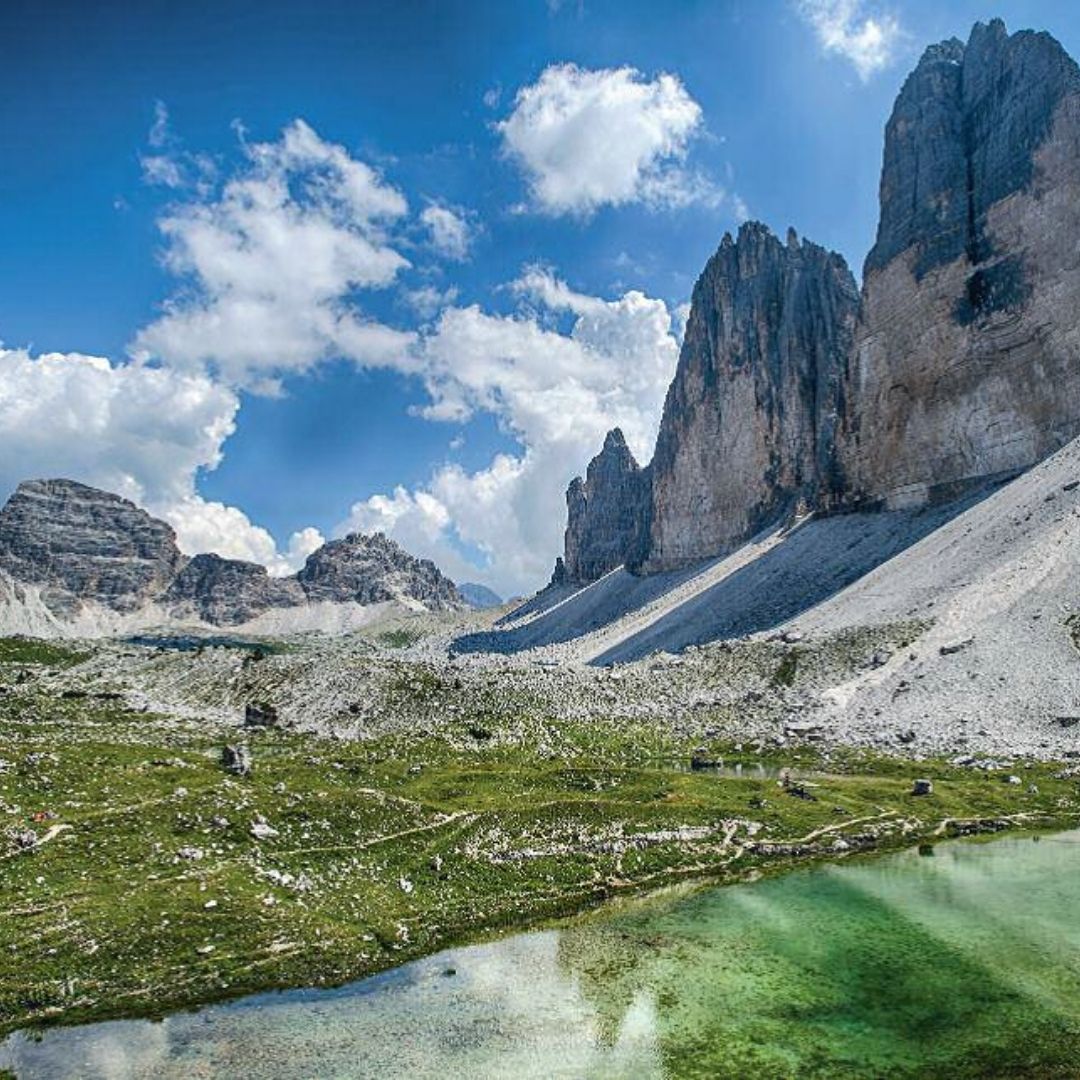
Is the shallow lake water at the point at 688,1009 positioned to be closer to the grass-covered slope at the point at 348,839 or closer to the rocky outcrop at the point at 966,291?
the grass-covered slope at the point at 348,839

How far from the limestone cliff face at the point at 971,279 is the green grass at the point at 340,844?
7652 cm

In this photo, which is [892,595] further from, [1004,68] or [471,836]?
[1004,68]

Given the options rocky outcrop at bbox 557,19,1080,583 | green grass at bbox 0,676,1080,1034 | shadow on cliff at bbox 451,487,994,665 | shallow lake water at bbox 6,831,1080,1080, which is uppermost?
rocky outcrop at bbox 557,19,1080,583

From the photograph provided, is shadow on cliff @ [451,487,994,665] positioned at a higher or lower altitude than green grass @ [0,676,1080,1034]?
higher

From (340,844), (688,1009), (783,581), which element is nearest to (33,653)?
(783,581)

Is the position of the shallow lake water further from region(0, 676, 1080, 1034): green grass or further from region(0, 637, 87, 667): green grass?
region(0, 637, 87, 667): green grass

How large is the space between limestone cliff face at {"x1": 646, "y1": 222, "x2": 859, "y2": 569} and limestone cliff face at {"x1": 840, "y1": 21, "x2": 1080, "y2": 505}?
29.8m

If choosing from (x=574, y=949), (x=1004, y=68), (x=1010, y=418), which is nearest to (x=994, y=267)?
(x=1010, y=418)

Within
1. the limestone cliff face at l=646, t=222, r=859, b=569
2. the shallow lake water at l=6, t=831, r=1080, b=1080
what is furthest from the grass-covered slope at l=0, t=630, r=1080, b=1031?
the limestone cliff face at l=646, t=222, r=859, b=569

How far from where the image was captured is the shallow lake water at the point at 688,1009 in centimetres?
1705

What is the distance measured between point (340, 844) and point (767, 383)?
166 m

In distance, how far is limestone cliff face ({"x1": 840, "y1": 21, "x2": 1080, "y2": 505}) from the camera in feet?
339

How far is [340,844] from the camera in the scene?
100 ft

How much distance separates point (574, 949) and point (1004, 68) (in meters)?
147
